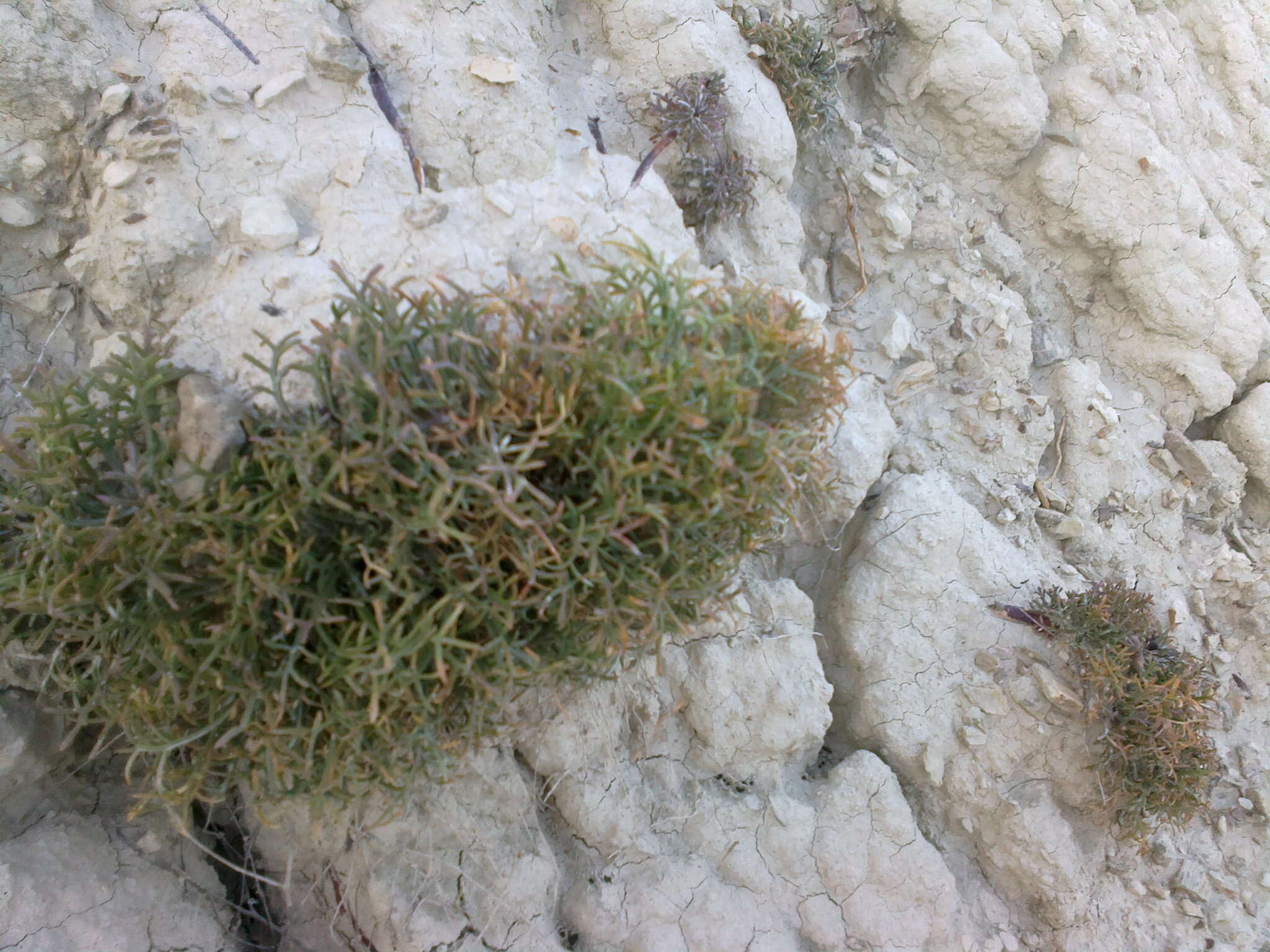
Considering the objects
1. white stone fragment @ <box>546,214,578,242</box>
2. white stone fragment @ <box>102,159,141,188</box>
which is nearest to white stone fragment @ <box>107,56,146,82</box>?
white stone fragment @ <box>102,159,141,188</box>

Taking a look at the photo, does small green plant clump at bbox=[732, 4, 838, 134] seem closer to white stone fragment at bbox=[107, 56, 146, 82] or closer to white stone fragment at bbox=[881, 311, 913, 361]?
white stone fragment at bbox=[881, 311, 913, 361]

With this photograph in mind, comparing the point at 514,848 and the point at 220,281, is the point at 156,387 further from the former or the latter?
the point at 514,848

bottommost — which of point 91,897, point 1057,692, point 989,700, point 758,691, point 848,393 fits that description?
point 91,897

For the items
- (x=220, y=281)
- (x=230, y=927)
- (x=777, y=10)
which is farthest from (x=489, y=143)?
(x=230, y=927)

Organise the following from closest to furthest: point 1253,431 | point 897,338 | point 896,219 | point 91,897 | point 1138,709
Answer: point 91,897 → point 1138,709 → point 897,338 → point 896,219 → point 1253,431

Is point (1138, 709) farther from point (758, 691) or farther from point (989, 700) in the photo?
point (758, 691)

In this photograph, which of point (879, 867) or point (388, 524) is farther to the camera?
point (879, 867)

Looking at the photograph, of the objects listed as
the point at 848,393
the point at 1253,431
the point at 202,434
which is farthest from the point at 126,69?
the point at 1253,431

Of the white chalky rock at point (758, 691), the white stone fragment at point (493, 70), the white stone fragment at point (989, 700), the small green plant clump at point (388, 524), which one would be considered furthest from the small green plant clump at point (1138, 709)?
the white stone fragment at point (493, 70)
